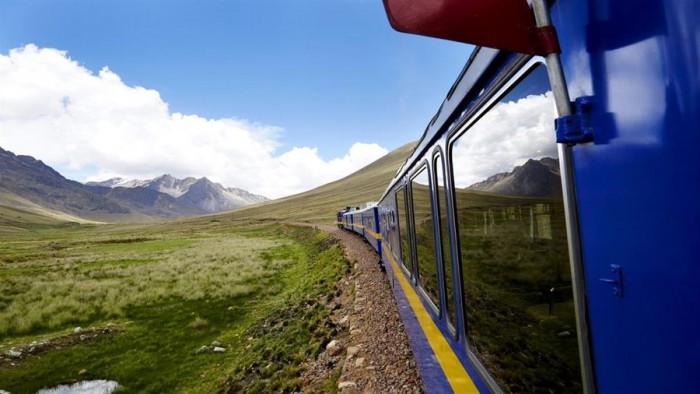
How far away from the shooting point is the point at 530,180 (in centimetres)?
165

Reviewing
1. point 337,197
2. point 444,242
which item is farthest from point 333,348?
point 337,197

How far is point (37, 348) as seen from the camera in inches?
445

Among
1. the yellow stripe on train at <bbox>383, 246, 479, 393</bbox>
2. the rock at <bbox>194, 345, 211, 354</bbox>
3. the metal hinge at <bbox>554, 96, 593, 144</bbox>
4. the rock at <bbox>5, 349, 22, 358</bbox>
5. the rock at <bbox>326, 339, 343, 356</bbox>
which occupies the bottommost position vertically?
the rock at <bbox>194, 345, 211, 354</bbox>

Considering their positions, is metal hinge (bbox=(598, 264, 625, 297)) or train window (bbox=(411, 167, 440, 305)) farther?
train window (bbox=(411, 167, 440, 305))

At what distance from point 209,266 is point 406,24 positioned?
88.7 feet

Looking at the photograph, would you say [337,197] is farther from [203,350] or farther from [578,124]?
[578,124]

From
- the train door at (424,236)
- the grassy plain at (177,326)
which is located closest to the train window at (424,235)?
the train door at (424,236)

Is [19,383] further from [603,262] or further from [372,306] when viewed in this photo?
[603,262]

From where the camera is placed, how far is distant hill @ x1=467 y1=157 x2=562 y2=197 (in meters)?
1.43

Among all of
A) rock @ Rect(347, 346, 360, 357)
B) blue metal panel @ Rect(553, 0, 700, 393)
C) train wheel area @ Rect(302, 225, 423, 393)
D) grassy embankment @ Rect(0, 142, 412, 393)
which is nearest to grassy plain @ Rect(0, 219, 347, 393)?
grassy embankment @ Rect(0, 142, 412, 393)

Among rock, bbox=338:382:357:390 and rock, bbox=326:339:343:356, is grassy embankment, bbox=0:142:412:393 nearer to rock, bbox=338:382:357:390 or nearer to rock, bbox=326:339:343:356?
rock, bbox=326:339:343:356

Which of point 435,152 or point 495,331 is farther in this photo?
point 435,152

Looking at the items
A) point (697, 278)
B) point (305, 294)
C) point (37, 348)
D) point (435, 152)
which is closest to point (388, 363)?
point (435, 152)

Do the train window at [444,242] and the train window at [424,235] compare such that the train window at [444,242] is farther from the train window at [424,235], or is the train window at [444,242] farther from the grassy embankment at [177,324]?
the grassy embankment at [177,324]
